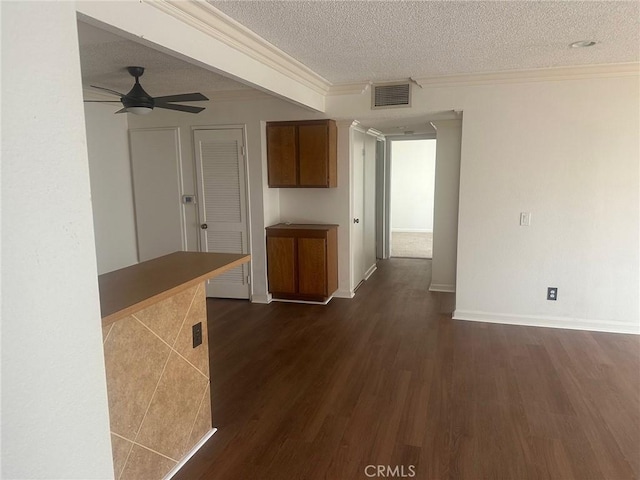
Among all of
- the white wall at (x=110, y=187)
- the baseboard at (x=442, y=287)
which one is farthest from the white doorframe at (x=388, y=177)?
the white wall at (x=110, y=187)

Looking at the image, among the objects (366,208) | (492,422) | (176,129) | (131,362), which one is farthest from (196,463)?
(366,208)

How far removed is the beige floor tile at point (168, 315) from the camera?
2090 mm

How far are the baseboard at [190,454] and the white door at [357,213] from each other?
3057 mm

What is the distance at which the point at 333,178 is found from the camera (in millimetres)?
5094

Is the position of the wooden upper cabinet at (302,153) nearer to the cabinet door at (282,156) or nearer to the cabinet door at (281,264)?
the cabinet door at (282,156)

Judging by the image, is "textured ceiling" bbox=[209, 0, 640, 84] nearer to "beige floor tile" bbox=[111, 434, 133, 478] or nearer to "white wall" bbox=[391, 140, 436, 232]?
"beige floor tile" bbox=[111, 434, 133, 478]

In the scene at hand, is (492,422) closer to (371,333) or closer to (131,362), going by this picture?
(371,333)

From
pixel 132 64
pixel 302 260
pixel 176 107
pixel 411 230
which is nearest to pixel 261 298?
pixel 302 260

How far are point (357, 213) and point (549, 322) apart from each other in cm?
252

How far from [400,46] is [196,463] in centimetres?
308

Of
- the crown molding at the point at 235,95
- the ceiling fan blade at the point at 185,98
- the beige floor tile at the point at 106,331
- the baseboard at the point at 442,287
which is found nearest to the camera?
the beige floor tile at the point at 106,331

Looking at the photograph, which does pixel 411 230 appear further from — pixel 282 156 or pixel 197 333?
pixel 197 333

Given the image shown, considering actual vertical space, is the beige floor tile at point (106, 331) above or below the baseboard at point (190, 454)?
above

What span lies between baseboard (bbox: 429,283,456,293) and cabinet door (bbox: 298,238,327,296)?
1.53 metres
